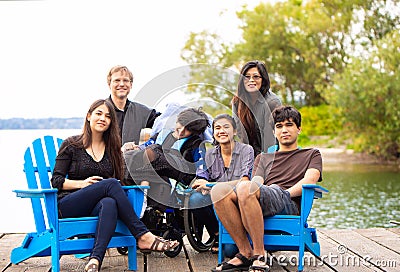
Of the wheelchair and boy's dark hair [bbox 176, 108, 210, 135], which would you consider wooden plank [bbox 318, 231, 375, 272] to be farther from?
boy's dark hair [bbox 176, 108, 210, 135]

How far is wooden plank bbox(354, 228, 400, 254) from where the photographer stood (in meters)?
4.13

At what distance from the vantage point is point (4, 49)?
20.9 m

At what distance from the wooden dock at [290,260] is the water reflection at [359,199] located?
11.0 ft

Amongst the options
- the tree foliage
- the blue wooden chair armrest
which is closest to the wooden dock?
the blue wooden chair armrest

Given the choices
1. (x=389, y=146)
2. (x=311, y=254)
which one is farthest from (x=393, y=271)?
(x=389, y=146)

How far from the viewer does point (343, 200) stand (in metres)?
10.1

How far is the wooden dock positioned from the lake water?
4.93 feet

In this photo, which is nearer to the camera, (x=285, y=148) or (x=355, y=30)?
(x=285, y=148)

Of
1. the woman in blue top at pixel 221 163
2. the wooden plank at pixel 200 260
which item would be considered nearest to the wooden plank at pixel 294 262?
the wooden plank at pixel 200 260

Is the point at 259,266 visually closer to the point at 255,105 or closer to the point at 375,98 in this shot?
the point at 255,105

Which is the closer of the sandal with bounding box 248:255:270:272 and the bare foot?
the sandal with bounding box 248:255:270:272

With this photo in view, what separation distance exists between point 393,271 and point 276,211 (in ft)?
2.32

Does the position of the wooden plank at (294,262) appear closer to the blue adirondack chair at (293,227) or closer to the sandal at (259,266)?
the blue adirondack chair at (293,227)

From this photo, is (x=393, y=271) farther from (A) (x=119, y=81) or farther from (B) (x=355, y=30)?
(B) (x=355, y=30)
